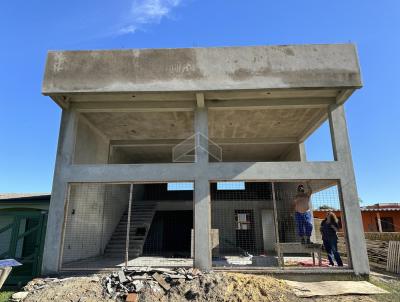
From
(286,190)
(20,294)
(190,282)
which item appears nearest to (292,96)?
(190,282)

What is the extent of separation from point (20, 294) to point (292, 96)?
358 inches

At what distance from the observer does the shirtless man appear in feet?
30.4

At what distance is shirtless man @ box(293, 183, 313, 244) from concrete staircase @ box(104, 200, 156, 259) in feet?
22.3

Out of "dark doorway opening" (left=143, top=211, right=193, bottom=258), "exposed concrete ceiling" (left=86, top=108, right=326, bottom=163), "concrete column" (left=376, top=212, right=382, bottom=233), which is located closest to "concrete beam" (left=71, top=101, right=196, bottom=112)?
"exposed concrete ceiling" (left=86, top=108, right=326, bottom=163)

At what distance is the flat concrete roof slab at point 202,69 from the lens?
8.50 meters

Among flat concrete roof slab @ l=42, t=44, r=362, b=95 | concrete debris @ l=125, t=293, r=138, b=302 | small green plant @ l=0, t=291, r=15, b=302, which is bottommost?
small green plant @ l=0, t=291, r=15, b=302

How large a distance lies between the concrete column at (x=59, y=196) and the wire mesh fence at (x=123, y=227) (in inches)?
12.1

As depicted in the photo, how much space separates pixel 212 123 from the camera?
11.8 meters

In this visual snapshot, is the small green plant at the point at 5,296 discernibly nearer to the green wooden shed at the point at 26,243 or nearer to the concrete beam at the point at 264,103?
the green wooden shed at the point at 26,243

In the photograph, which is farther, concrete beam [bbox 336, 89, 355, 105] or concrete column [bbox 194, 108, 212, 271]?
concrete beam [bbox 336, 89, 355, 105]

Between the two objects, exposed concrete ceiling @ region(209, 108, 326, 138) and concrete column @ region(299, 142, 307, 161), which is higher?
exposed concrete ceiling @ region(209, 108, 326, 138)

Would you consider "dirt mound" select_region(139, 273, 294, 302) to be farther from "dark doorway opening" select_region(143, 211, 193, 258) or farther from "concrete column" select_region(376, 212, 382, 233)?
"concrete column" select_region(376, 212, 382, 233)

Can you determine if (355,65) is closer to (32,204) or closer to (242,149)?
(242,149)

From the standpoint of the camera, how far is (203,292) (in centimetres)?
639
